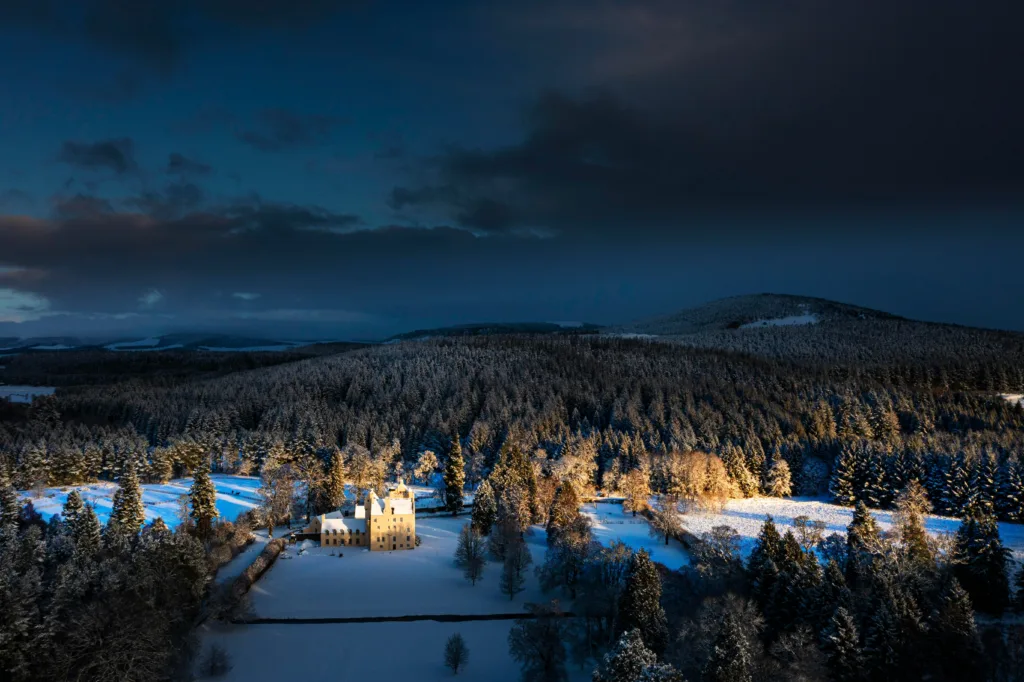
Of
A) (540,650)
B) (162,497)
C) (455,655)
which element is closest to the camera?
(540,650)

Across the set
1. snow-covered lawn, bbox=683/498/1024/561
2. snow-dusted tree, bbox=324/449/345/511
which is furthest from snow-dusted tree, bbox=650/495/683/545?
snow-dusted tree, bbox=324/449/345/511

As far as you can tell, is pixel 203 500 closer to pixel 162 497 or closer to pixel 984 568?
pixel 162 497

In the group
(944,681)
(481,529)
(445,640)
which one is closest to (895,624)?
(944,681)

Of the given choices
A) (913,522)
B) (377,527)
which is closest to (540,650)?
(377,527)

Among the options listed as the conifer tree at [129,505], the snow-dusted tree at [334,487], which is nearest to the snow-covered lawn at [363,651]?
the conifer tree at [129,505]

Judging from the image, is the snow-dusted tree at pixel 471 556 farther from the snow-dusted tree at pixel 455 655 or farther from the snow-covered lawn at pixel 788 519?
the snow-covered lawn at pixel 788 519

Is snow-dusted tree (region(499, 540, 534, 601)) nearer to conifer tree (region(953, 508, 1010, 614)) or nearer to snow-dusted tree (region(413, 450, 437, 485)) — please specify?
conifer tree (region(953, 508, 1010, 614))
